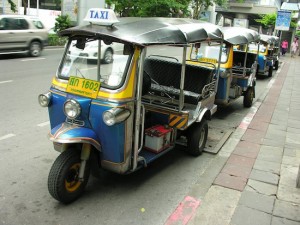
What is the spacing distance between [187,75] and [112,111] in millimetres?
3213

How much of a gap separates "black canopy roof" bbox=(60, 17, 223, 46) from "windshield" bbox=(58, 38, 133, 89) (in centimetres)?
18

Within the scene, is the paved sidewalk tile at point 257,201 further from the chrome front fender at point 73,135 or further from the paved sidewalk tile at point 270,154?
the chrome front fender at point 73,135

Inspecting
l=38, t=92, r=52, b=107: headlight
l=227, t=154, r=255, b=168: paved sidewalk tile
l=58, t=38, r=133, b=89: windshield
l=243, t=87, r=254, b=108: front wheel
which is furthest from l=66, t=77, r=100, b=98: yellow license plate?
l=243, t=87, r=254, b=108: front wheel

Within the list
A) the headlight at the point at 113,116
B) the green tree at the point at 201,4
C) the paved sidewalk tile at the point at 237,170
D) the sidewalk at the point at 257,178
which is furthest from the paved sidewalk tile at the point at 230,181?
the green tree at the point at 201,4

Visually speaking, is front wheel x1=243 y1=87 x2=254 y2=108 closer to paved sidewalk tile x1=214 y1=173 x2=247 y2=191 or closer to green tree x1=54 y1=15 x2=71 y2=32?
paved sidewalk tile x1=214 y1=173 x2=247 y2=191

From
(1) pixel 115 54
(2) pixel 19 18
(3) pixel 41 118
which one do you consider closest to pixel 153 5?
(2) pixel 19 18

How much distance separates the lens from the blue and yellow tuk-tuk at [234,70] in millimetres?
8117

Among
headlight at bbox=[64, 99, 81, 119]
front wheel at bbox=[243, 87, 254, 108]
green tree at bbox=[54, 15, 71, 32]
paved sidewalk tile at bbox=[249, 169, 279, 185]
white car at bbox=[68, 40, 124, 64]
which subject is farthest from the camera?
green tree at bbox=[54, 15, 71, 32]

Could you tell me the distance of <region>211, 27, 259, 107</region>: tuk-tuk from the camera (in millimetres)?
8117

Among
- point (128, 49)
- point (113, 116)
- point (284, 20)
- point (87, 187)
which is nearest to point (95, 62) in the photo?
point (128, 49)

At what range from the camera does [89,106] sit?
416 centimetres

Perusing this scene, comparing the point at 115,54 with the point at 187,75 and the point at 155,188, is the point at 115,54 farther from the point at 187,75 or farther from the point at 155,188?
the point at 187,75

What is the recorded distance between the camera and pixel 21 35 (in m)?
15.0

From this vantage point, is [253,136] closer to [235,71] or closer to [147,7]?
[235,71]
